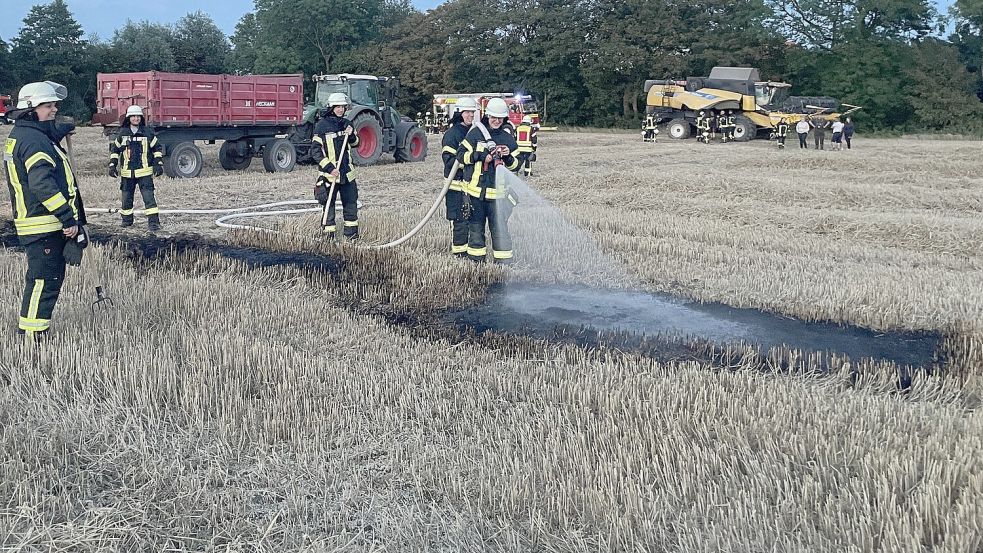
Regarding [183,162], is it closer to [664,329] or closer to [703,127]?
[664,329]

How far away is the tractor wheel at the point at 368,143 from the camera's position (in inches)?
696

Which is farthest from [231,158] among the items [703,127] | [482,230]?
[703,127]

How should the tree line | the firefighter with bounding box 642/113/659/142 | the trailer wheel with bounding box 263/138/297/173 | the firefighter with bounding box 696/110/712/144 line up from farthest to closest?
the tree line
the firefighter with bounding box 642/113/659/142
the firefighter with bounding box 696/110/712/144
the trailer wheel with bounding box 263/138/297/173

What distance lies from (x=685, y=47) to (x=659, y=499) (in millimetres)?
43853

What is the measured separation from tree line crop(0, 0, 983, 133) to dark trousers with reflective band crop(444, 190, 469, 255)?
123ft

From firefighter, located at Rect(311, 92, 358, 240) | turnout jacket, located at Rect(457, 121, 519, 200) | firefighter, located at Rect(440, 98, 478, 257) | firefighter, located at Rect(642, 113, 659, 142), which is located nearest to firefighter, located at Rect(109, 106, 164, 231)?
firefighter, located at Rect(311, 92, 358, 240)

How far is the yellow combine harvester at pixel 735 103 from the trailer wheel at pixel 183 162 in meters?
21.2

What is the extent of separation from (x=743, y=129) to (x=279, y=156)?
20323mm

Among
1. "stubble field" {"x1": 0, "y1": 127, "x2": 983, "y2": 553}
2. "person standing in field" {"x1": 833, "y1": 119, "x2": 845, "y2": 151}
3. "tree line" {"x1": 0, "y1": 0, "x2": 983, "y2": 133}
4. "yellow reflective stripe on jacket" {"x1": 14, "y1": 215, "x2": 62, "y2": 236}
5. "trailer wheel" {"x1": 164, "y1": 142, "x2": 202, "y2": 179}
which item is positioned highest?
"tree line" {"x1": 0, "y1": 0, "x2": 983, "y2": 133}

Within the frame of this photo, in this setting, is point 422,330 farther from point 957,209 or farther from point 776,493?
point 957,209

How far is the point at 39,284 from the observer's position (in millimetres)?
4977

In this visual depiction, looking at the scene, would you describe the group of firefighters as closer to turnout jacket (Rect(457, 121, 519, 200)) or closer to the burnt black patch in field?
turnout jacket (Rect(457, 121, 519, 200))

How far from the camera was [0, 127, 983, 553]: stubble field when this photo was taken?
9.57 ft

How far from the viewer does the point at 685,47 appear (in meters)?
43.8
